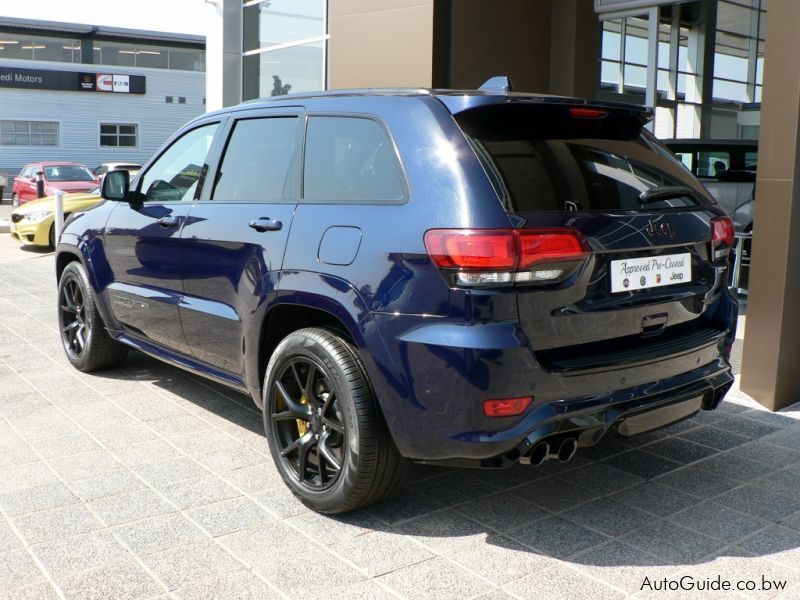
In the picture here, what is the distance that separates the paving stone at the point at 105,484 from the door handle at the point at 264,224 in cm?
127

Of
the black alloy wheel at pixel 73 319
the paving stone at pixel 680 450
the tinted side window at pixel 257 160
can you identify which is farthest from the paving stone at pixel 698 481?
the black alloy wheel at pixel 73 319

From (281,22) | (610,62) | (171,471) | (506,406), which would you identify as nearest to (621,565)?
(506,406)

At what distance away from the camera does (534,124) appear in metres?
3.37

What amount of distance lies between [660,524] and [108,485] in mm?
→ 2402

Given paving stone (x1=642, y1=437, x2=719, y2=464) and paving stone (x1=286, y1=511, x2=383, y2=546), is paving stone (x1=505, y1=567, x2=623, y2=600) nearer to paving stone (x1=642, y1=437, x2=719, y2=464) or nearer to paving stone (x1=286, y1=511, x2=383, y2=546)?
paving stone (x1=286, y1=511, x2=383, y2=546)

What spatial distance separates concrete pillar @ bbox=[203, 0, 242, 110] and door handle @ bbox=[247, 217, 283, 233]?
34.8 ft

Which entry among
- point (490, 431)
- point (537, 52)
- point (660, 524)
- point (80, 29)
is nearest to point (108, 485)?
point (490, 431)

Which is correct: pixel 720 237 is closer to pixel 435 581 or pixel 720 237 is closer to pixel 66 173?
pixel 435 581

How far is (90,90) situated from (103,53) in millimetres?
2469

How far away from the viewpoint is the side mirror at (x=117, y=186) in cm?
509

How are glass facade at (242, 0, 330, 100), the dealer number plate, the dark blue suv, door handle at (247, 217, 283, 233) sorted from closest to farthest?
1. the dark blue suv
2. the dealer number plate
3. door handle at (247, 217, 283, 233)
4. glass facade at (242, 0, 330, 100)

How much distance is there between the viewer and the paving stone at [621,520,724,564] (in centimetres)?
326

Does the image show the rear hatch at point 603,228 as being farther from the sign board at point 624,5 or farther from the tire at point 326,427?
the sign board at point 624,5
